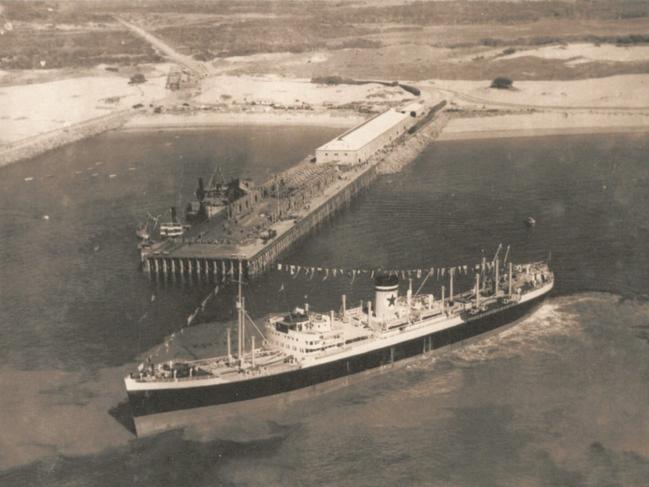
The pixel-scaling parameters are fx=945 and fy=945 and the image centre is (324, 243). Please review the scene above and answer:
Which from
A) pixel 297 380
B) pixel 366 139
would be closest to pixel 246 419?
pixel 297 380

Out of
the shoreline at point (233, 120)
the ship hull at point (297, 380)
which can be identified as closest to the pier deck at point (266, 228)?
the ship hull at point (297, 380)

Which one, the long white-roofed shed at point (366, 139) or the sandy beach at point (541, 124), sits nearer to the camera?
the long white-roofed shed at point (366, 139)

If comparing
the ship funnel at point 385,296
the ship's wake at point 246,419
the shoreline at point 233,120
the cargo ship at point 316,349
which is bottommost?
the ship's wake at point 246,419

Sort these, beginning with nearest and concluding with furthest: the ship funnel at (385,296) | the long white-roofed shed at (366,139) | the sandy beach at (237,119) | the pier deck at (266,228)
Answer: the ship funnel at (385,296)
the pier deck at (266,228)
the long white-roofed shed at (366,139)
the sandy beach at (237,119)

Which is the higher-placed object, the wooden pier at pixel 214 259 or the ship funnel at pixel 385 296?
the ship funnel at pixel 385 296

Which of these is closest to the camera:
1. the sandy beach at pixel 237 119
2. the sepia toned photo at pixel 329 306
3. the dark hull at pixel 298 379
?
the sepia toned photo at pixel 329 306

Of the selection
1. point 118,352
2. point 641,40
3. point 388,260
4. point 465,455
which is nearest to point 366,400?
point 465,455

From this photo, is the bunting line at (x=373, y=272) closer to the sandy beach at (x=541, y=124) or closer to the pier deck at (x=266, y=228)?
the pier deck at (x=266, y=228)

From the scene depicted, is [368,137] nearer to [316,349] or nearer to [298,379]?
[316,349]
